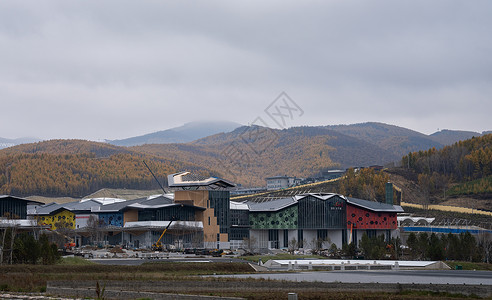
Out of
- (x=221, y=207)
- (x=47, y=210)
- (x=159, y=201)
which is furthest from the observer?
(x=47, y=210)

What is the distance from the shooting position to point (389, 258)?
9019 cm

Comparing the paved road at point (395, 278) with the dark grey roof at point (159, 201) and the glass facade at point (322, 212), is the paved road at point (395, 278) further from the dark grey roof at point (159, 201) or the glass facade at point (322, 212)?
the glass facade at point (322, 212)

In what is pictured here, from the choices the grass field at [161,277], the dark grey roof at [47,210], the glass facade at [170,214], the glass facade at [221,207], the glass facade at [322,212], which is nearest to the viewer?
the grass field at [161,277]

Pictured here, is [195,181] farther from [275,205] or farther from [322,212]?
[322,212]

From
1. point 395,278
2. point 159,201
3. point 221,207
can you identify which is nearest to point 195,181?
point 221,207

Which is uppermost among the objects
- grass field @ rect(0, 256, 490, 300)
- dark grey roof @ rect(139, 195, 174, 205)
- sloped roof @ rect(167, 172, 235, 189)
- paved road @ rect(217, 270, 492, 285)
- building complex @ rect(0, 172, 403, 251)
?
sloped roof @ rect(167, 172, 235, 189)

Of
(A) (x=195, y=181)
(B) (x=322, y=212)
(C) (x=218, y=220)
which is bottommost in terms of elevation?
(C) (x=218, y=220)

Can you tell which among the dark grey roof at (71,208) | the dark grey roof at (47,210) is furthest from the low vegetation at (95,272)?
the dark grey roof at (47,210)

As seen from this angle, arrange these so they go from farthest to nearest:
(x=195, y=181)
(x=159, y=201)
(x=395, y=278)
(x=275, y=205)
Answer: (x=275, y=205), (x=159, y=201), (x=195, y=181), (x=395, y=278)

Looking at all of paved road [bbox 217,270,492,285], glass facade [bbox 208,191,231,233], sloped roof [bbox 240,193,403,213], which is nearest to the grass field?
paved road [bbox 217,270,492,285]

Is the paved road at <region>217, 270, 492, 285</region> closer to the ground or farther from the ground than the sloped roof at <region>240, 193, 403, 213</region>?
closer to the ground

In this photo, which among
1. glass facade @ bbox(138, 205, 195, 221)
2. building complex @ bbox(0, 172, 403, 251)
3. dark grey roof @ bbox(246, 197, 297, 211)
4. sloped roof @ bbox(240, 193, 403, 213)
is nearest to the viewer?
building complex @ bbox(0, 172, 403, 251)

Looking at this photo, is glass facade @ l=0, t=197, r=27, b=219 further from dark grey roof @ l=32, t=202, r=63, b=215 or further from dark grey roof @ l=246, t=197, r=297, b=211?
dark grey roof @ l=246, t=197, r=297, b=211

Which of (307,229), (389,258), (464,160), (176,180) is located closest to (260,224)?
A: (307,229)
